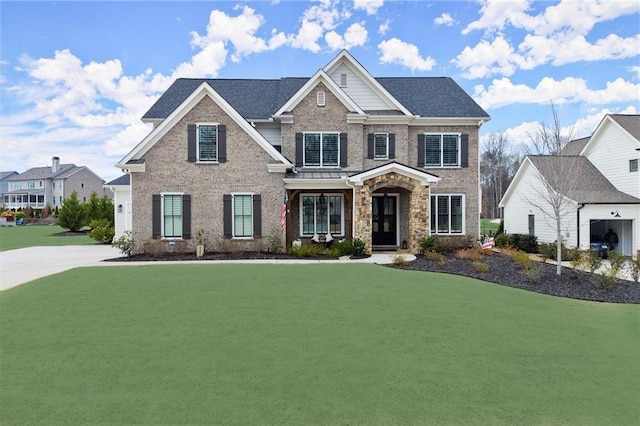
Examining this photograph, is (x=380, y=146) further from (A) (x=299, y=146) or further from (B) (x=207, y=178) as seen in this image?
(B) (x=207, y=178)

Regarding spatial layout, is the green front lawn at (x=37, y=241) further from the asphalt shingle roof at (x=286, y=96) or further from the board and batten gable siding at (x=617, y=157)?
the board and batten gable siding at (x=617, y=157)

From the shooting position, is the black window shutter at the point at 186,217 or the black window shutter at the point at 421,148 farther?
the black window shutter at the point at 421,148

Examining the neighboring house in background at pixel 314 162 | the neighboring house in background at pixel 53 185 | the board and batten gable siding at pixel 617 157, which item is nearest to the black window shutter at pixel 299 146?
the neighboring house in background at pixel 314 162

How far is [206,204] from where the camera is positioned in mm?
17234

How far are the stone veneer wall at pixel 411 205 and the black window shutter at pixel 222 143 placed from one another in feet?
20.4

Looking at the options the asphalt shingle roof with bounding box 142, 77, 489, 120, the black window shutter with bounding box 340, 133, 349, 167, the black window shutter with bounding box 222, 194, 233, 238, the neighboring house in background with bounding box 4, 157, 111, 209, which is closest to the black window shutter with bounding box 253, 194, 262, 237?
the black window shutter with bounding box 222, 194, 233, 238

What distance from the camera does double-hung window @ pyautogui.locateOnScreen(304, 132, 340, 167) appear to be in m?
18.8

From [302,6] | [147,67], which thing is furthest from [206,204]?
[302,6]

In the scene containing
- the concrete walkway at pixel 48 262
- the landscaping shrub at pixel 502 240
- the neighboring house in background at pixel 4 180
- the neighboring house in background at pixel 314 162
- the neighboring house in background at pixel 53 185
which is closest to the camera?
the concrete walkway at pixel 48 262

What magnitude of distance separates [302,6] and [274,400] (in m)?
16.9

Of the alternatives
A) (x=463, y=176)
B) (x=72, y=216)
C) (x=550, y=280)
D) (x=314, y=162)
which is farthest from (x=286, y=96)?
(x=72, y=216)

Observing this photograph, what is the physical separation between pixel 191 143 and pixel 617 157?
20623 mm

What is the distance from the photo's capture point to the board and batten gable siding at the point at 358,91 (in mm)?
19547

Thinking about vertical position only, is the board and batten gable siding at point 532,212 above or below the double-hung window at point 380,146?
below
